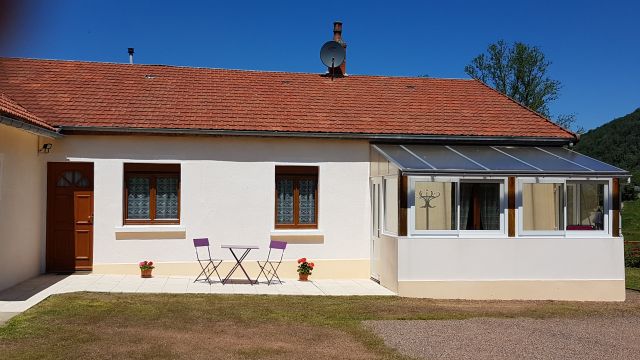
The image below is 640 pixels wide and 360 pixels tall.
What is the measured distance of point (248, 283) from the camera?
13.5m

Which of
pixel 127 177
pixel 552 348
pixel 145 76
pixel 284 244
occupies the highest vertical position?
pixel 145 76

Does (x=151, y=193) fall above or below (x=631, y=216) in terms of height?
above

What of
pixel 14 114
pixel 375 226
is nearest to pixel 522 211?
pixel 375 226

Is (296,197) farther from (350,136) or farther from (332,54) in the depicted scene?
(332,54)

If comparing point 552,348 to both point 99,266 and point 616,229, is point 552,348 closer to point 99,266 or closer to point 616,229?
point 616,229

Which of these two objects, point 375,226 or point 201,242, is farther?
point 375,226

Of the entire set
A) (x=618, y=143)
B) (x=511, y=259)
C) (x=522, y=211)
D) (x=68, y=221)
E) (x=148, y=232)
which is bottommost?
(x=511, y=259)

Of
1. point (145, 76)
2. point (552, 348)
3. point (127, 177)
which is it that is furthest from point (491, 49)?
point (552, 348)

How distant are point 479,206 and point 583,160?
9.28 ft

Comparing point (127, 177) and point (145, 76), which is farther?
point (145, 76)

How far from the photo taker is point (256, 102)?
1566 centimetres

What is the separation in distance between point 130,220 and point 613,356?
10051mm

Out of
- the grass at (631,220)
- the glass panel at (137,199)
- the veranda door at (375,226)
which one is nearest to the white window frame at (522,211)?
the veranda door at (375,226)

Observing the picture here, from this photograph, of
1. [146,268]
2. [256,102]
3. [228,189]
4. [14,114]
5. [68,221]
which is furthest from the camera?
[256,102]
